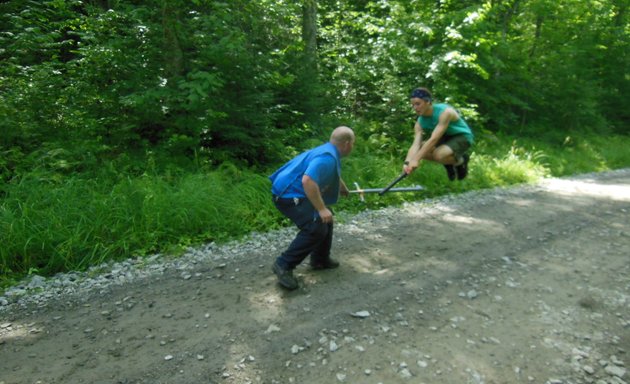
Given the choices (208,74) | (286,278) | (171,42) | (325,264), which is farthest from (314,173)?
(171,42)

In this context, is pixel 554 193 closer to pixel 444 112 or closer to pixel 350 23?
pixel 444 112

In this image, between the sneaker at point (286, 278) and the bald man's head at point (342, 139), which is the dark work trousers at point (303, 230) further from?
the bald man's head at point (342, 139)

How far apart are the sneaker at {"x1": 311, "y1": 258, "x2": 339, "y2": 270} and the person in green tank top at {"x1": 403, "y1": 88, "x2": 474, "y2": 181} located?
1542mm

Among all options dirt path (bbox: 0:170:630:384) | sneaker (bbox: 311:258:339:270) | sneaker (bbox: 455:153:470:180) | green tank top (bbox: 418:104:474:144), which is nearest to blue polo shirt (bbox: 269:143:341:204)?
sneaker (bbox: 311:258:339:270)

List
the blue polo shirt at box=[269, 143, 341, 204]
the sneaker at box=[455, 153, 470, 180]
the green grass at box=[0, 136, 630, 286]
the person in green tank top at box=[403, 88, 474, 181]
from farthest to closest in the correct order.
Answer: the sneaker at box=[455, 153, 470, 180], the person in green tank top at box=[403, 88, 474, 181], the green grass at box=[0, 136, 630, 286], the blue polo shirt at box=[269, 143, 341, 204]

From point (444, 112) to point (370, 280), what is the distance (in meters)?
2.47

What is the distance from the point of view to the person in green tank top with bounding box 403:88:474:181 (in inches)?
201

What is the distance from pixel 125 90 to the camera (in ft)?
23.1

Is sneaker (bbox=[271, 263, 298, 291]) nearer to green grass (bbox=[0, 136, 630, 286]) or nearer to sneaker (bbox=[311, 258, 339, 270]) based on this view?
sneaker (bbox=[311, 258, 339, 270])

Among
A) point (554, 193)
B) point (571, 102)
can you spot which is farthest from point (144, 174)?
point (571, 102)

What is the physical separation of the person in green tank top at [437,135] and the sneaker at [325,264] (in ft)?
5.06

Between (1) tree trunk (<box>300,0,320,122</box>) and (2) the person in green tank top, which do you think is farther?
(1) tree trunk (<box>300,0,320,122</box>)

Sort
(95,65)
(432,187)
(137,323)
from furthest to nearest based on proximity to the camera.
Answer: (432,187) → (95,65) → (137,323)

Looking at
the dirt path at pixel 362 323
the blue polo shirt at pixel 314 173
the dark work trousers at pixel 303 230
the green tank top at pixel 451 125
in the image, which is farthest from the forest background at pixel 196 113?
the green tank top at pixel 451 125
